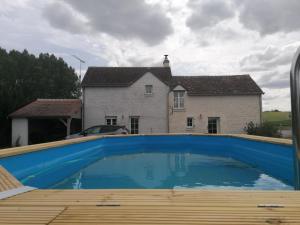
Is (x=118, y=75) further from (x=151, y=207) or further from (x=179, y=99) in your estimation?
(x=151, y=207)

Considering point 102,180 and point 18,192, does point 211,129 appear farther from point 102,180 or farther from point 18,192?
point 18,192

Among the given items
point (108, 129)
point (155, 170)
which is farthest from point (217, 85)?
point (155, 170)

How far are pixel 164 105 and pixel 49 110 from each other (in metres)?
9.70

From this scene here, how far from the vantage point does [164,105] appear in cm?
2705

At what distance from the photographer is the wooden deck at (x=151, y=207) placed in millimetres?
2840

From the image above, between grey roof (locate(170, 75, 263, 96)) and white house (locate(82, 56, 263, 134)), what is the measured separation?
3.4 inches

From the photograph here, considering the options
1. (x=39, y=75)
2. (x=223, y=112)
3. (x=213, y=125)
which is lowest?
(x=213, y=125)

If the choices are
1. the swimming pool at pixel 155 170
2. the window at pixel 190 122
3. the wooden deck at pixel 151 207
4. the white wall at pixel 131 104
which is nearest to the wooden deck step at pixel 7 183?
the wooden deck at pixel 151 207

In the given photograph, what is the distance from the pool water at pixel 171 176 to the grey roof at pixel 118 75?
1574cm

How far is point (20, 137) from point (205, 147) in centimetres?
1330

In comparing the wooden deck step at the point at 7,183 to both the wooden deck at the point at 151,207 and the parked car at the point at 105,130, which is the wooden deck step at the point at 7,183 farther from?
the parked car at the point at 105,130

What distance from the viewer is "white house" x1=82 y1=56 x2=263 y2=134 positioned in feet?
87.4

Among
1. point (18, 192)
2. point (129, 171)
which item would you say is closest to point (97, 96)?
point (129, 171)

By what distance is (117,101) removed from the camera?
26.8 meters
